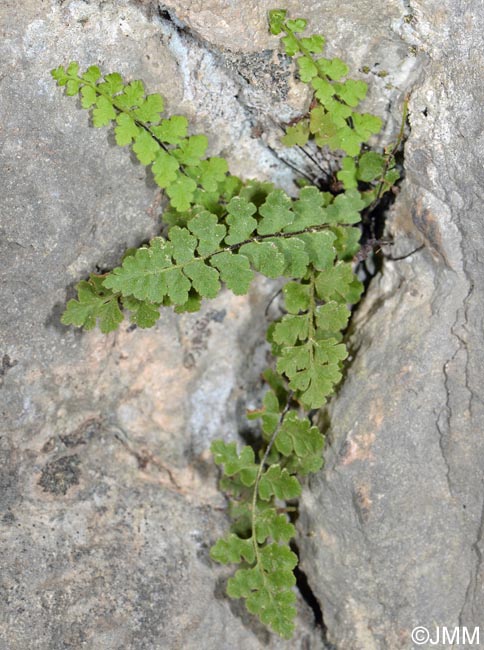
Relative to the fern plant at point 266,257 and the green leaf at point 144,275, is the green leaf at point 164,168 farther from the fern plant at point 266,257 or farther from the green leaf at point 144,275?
the green leaf at point 144,275

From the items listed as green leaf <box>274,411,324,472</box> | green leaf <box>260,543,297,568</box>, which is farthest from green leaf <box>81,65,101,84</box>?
green leaf <box>260,543,297,568</box>

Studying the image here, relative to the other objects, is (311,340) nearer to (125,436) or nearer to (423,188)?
(423,188)

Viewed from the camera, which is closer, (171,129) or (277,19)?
(277,19)

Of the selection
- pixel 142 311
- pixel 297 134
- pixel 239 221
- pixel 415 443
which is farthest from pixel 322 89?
pixel 415 443

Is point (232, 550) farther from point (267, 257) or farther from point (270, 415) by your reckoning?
point (267, 257)

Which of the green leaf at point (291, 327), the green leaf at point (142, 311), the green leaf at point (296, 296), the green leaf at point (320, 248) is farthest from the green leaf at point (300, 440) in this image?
the green leaf at point (142, 311)

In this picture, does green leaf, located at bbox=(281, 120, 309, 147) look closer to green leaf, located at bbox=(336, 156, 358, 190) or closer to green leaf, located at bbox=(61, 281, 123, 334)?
green leaf, located at bbox=(336, 156, 358, 190)
